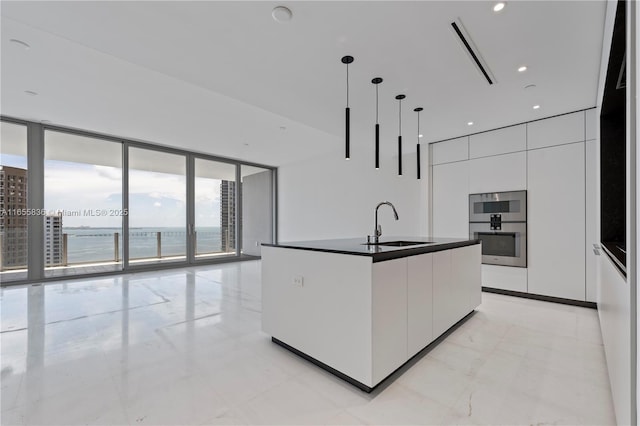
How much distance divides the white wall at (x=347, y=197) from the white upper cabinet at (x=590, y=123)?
2.13 m

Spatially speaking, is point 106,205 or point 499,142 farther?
point 106,205

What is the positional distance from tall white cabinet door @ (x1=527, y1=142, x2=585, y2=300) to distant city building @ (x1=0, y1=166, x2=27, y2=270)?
7872mm

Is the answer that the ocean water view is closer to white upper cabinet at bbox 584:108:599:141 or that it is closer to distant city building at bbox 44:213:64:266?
distant city building at bbox 44:213:64:266

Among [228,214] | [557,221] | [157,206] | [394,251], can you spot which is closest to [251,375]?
[394,251]

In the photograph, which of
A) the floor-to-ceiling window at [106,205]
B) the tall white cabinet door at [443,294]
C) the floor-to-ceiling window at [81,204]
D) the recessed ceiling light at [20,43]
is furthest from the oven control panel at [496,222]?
Answer: the floor-to-ceiling window at [81,204]

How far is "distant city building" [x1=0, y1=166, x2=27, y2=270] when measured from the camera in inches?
177

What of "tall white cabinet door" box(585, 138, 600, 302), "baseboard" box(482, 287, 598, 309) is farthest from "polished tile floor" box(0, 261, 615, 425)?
"tall white cabinet door" box(585, 138, 600, 302)

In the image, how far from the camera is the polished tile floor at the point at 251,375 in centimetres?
158

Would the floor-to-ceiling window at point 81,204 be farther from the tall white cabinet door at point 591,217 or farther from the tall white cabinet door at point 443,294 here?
the tall white cabinet door at point 591,217

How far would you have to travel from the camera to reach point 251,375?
6.47ft

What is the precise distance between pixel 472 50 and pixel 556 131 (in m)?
2.36

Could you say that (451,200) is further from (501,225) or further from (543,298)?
(543,298)

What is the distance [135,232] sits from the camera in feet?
19.2

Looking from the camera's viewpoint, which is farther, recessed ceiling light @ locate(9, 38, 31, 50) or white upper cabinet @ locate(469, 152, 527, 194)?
white upper cabinet @ locate(469, 152, 527, 194)
